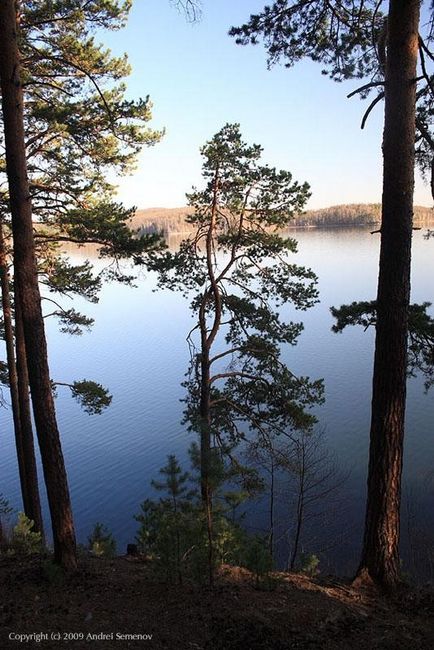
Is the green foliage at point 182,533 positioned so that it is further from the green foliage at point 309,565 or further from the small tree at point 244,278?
the small tree at point 244,278

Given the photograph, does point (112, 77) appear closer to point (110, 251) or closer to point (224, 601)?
point (110, 251)

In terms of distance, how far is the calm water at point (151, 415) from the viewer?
1516 cm

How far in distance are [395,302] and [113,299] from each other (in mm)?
53018

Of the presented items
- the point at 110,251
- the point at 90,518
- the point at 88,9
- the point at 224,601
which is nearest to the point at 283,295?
the point at 110,251

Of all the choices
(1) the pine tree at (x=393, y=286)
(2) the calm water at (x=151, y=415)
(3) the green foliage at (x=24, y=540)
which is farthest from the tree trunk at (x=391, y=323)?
(2) the calm water at (x=151, y=415)

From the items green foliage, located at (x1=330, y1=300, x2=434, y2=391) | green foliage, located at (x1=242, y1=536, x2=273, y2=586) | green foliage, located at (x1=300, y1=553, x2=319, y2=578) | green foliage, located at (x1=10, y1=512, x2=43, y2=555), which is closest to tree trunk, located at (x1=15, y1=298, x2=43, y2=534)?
green foliage, located at (x1=10, y1=512, x2=43, y2=555)

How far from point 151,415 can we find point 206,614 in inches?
666

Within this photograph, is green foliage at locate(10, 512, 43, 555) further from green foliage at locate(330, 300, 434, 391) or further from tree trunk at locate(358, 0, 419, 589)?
green foliage at locate(330, 300, 434, 391)

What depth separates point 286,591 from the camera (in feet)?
15.1

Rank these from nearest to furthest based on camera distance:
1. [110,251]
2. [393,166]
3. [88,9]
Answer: [393,166] → [88,9] → [110,251]

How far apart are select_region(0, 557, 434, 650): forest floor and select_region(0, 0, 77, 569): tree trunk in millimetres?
598

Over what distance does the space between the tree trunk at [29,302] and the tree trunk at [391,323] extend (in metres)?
3.11

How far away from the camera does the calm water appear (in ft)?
49.7

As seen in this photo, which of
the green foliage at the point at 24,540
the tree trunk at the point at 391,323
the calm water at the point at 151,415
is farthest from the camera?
the calm water at the point at 151,415
